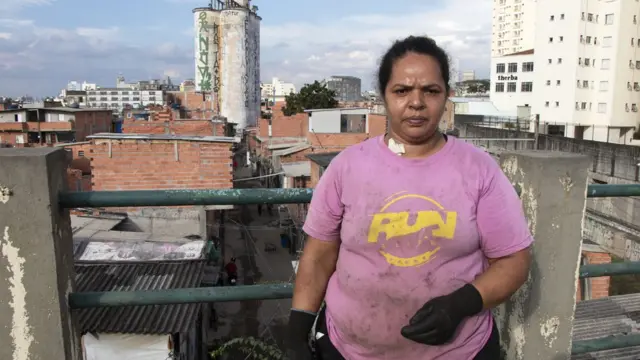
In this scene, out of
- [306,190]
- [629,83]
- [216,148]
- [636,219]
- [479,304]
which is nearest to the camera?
[479,304]

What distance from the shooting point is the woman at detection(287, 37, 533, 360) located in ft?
5.44

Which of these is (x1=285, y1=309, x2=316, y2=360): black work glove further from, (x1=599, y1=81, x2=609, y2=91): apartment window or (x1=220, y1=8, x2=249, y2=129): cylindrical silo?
(x1=220, y1=8, x2=249, y2=129): cylindrical silo

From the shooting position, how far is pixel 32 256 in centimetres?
186

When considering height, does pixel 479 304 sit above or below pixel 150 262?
above

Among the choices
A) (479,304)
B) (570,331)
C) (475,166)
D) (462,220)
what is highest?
(475,166)

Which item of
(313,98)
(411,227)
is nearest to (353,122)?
(313,98)

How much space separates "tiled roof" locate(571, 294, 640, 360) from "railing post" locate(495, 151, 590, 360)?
6.37ft

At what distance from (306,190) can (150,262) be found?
19.8ft

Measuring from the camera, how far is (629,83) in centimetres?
4031

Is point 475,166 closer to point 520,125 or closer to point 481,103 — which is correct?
point 520,125

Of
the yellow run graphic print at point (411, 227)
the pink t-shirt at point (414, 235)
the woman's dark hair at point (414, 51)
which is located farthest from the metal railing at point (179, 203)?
the woman's dark hair at point (414, 51)

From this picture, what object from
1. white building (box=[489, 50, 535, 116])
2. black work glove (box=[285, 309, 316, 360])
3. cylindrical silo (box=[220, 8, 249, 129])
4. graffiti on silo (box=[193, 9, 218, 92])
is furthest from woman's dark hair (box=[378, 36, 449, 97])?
graffiti on silo (box=[193, 9, 218, 92])

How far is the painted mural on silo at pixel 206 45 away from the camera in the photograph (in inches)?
2124

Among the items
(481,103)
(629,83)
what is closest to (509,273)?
(629,83)
